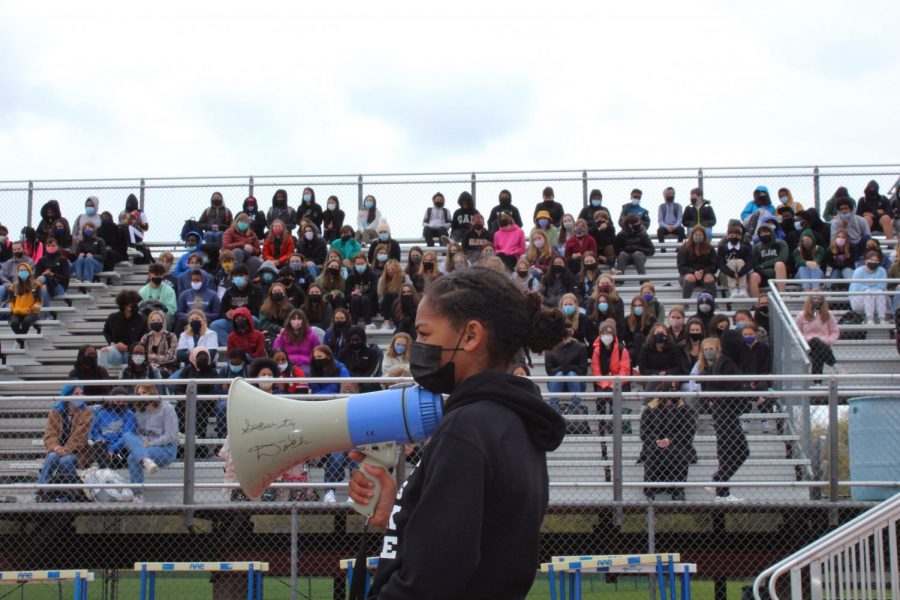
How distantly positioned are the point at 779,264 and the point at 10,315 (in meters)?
11.0

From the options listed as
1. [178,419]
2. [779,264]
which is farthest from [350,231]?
[178,419]

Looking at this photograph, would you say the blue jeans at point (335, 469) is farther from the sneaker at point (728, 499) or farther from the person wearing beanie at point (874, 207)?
the person wearing beanie at point (874, 207)

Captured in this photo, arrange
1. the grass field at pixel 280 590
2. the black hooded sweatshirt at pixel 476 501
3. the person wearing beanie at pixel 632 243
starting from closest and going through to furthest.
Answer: the black hooded sweatshirt at pixel 476 501
the grass field at pixel 280 590
the person wearing beanie at pixel 632 243

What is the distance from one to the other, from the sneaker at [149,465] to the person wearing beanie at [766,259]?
8.98 metres

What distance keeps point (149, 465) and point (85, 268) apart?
29.1 ft

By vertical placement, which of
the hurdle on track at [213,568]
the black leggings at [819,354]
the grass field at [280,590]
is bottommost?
the grass field at [280,590]

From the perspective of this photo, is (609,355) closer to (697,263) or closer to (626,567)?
(626,567)

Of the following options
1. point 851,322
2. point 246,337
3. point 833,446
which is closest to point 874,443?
point 833,446

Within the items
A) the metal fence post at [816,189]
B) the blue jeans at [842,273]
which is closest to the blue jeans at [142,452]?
the blue jeans at [842,273]

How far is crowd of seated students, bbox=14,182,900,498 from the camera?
41.7 ft

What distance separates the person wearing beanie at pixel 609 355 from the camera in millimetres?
12766

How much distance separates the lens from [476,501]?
2496mm

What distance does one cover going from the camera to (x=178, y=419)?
10.5 m

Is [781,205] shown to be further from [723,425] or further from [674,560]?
[674,560]
